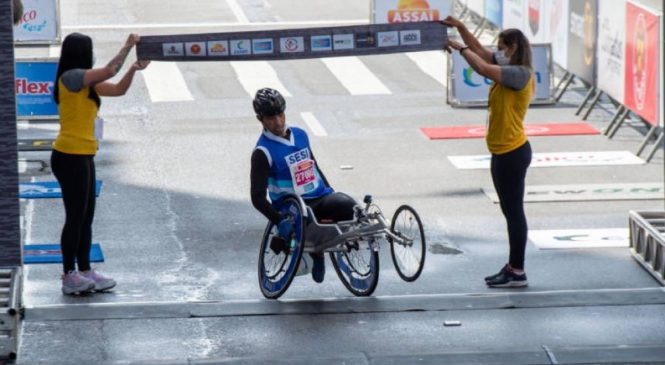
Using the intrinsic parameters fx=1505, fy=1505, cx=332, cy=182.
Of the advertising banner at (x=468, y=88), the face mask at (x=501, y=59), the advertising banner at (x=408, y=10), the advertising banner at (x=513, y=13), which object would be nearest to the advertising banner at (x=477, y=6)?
the advertising banner at (x=408, y=10)

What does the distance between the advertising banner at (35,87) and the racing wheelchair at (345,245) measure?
314 inches

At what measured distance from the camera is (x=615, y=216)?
49.1 ft

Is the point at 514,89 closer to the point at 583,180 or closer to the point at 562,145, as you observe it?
the point at 583,180

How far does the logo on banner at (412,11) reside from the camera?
2641cm

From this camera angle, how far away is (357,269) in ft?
38.7

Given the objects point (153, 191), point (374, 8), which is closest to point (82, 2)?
point (374, 8)

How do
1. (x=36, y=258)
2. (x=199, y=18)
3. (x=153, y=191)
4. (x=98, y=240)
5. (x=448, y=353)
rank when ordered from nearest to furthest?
(x=448, y=353) → (x=36, y=258) → (x=98, y=240) → (x=153, y=191) → (x=199, y=18)

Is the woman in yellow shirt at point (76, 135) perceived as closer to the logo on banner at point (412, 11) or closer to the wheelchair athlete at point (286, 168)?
the wheelchair athlete at point (286, 168)

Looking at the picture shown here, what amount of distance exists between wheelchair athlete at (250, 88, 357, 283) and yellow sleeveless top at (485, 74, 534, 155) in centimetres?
132

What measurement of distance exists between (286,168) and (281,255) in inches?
27.6

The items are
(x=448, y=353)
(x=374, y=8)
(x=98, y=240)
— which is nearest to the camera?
(x=448, y=353)

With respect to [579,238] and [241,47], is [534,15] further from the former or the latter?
[241,47]

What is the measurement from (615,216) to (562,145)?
4.00 m

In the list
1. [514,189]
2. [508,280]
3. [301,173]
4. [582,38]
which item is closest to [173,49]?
[301,173]
